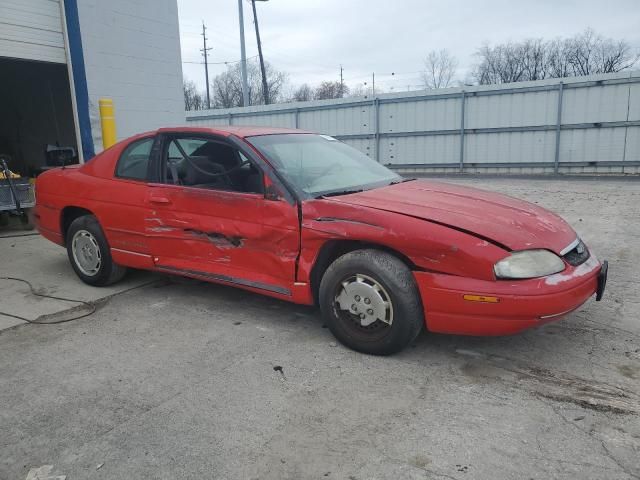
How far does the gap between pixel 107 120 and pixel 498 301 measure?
815cm

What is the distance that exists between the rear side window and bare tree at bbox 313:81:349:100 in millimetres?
60610

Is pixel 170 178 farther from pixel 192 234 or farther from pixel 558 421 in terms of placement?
pixel 558 421

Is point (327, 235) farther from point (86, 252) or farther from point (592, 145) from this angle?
point (592, 145)

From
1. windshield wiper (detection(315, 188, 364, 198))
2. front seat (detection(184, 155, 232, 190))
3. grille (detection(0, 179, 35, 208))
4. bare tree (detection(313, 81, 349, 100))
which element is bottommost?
grille (detection(0, 179, 35, 208))

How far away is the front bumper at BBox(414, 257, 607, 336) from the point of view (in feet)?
9.59

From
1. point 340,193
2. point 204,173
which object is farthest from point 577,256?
point 204,173

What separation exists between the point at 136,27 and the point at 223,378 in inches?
338

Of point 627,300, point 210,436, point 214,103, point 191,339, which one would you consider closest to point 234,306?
point 191,339

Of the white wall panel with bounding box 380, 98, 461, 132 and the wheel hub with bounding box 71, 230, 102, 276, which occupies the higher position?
the white wall panel with bounding box 380, 98, 461, 132

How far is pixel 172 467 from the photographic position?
7.54 feet

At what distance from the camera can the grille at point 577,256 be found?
10.6 ft

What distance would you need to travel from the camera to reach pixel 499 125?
1661cm

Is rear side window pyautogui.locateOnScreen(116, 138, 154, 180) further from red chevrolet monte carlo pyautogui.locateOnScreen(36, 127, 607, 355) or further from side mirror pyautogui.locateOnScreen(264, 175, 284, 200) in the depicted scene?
side mirror pyautogui.locateOnScreen(264, 175, 284, 200)

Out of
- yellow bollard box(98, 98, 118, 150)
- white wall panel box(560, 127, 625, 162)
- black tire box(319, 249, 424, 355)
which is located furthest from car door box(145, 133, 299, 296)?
white wall panel box(560, 127, 625, 162)
